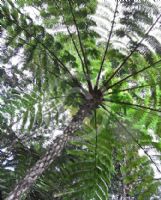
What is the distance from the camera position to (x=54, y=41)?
13.8 ft

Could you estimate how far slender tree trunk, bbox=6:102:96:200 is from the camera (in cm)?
296

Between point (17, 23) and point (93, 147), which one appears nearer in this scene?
point (17, 23)

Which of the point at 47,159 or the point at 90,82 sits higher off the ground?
the point at 90,82

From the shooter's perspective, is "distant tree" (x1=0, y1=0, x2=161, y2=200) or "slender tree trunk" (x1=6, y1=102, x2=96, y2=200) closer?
"slender tree trunk" (x1=6, y1=102, x2=96, y2=200)

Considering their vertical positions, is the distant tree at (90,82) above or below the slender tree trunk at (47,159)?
above

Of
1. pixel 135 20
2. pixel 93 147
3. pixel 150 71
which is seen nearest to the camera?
pixel 135 20

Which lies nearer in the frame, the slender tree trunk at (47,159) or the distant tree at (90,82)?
the slender tree trunk at (47,159)

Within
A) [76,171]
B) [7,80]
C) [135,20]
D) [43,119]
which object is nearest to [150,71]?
[135,20]

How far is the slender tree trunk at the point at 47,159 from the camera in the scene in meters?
2.96

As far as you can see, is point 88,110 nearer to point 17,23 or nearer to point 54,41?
point 54,41

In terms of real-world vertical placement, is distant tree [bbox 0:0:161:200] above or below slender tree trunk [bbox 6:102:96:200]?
above

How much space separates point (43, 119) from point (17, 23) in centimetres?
200

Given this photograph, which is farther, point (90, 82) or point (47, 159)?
point (90, 82)

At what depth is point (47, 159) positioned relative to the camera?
10.6 ft
